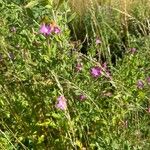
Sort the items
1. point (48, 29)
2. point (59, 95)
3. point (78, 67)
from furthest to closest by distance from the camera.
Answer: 1. point (78, 67)
2. point (59, 95)
3. point (48, 29)

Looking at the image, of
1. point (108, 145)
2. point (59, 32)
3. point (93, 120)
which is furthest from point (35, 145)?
point (59, 32)

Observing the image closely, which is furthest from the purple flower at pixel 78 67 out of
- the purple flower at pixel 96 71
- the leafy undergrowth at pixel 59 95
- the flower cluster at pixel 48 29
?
the flower cluster at pixel 48 29

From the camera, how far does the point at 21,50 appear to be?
2.58 m

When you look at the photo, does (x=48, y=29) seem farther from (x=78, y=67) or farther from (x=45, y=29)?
(x=78, y=67)

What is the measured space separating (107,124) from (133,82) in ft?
1.16

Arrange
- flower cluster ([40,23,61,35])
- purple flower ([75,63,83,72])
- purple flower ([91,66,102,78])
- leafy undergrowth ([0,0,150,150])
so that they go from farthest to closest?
purple flower ([75,63,83,72]) → purple flower ([91,66,102,78]) → leafy undergrowth ([0,0,150,150]) → flower cluster ([40,23,61,35])

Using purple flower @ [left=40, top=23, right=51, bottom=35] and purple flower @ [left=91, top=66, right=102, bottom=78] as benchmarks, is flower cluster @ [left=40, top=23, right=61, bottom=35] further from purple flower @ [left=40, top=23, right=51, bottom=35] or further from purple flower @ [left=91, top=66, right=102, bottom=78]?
purple flower @ [left=91, top=66, right=102, bottom=78]

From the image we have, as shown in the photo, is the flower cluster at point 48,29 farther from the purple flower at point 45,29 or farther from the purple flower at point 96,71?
the purple flower at point 96,71

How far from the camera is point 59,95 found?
7.86 feet

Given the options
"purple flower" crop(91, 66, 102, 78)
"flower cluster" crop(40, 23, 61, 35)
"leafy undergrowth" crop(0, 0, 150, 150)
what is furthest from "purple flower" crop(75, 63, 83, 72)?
"flower cluster" crop(40, 23, 61, 35)

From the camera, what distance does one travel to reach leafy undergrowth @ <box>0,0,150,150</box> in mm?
2303

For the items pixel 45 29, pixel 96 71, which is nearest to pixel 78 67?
pixel 96 71

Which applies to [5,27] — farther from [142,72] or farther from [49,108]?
[142,72]

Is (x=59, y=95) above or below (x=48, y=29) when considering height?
below
